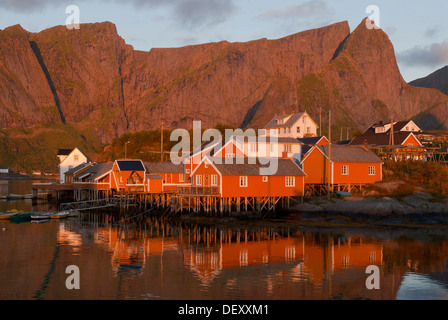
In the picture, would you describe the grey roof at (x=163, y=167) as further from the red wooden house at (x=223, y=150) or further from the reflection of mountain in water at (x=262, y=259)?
the reflection of mountain in water at (x=262, y=259)

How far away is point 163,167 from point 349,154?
26.4 metres

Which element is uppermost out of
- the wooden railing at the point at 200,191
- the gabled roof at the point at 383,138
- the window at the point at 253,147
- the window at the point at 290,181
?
the gabled roof at the point at 383,138

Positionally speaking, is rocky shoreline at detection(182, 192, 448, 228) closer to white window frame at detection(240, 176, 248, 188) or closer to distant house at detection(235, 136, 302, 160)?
white window frame at detection(240, 176, 248, 188)

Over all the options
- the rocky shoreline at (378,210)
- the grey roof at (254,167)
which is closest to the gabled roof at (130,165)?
the grey roof at (254,167)

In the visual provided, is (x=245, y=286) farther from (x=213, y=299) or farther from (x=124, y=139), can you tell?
(x=124, y=139)

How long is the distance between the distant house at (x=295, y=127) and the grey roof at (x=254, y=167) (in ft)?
141

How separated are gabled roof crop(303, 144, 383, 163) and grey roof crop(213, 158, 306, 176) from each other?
5.82 metres

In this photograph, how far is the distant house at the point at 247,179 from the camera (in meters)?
56.7

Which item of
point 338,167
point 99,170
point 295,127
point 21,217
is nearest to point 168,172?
point 99,170

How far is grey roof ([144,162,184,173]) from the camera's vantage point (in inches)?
2864

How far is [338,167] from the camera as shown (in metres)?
64.6

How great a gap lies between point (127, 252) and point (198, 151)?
99.3 feet

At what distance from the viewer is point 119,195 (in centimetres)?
7194
